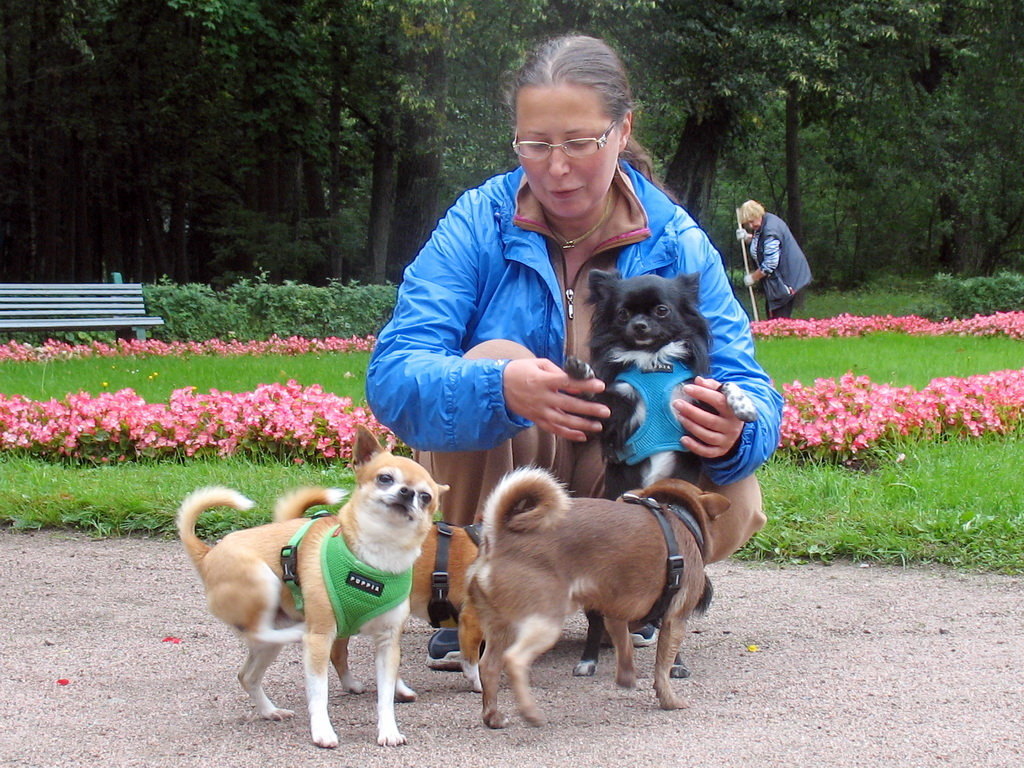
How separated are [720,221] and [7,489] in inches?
1360

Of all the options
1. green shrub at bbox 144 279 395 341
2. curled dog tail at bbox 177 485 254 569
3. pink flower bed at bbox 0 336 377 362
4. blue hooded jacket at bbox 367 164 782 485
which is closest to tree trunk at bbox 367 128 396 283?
green shrub at bbox 144 279 395 341

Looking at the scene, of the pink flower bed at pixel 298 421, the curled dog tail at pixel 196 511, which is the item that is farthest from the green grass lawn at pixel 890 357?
the curled dog tail at pixel 196 511

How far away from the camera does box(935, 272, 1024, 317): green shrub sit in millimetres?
18672

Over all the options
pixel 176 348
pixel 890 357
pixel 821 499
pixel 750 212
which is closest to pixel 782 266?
pixel 750 212

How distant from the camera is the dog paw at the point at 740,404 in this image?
3.00m

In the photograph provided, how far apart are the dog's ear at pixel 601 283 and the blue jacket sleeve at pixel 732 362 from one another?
0.36 metres

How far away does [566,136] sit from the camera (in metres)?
3.12

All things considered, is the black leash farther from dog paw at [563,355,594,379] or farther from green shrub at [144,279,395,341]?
green shrub at [144,279,395,341]

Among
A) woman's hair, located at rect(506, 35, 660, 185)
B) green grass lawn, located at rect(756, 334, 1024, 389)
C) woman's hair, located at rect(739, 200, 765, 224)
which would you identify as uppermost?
woman's hair, located at rect(739, 200, 765, 224)

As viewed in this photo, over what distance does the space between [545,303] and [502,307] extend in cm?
13

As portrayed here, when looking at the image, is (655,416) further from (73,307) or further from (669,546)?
(73,307)

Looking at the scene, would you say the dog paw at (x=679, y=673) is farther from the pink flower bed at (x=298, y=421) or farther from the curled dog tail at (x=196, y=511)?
the pink flower bed at (x=298, y=421)

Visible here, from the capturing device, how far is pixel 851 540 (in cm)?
473

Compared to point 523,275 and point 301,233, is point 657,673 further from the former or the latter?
point 301,233
